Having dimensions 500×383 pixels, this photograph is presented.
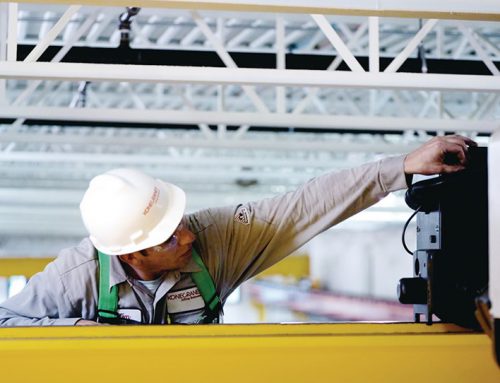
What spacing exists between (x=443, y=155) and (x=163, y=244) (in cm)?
124

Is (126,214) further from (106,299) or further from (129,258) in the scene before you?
(106,299)

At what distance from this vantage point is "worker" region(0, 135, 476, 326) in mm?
3291

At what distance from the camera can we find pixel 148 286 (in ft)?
11.5

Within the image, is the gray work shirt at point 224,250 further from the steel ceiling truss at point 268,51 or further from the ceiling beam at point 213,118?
the ceiling beam at point 213,118

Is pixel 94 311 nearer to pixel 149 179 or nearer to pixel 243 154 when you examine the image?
pixel 149 179

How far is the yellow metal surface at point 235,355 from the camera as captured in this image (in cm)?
233

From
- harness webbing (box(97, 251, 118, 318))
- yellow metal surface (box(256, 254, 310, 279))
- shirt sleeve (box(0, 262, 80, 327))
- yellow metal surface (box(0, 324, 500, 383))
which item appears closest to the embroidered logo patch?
harness webbing (box(97, 251, 118, 318))

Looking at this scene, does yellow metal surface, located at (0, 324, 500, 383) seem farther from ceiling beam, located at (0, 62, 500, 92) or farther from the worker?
ceiling beam, located at (0, 62, 500, 92)

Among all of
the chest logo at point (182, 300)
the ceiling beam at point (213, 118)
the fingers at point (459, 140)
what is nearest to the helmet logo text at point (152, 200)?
the chest logo at point (182, 300)

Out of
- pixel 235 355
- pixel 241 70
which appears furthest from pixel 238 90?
pixel 235 355

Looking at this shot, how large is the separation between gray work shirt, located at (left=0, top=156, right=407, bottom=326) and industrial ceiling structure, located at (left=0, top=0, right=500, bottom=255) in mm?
847

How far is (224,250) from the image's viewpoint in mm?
3668

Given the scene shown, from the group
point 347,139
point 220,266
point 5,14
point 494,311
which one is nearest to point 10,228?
point 347,139

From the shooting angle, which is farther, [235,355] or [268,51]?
[268,51]
